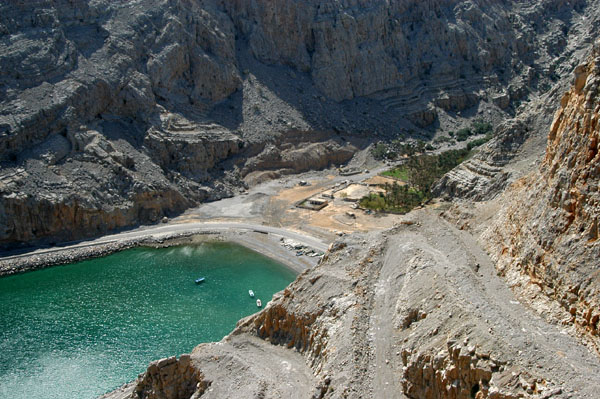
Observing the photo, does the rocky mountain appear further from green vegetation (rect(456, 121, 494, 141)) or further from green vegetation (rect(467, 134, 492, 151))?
green vegetation (rect(467, 134, 492, 151))

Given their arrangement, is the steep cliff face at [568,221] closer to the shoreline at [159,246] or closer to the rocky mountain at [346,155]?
the rocky mountain at [346,155]

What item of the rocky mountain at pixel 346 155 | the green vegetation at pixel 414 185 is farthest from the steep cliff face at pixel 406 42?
the green vegetation at pixel 414 185

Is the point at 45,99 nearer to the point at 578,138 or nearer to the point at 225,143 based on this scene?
the point at 225,143

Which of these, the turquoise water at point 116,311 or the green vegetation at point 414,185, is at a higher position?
the green vegetation at point 414,185

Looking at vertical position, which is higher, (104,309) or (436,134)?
(436,134)

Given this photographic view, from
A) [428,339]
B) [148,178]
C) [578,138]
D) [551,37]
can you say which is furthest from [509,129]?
[551,37]

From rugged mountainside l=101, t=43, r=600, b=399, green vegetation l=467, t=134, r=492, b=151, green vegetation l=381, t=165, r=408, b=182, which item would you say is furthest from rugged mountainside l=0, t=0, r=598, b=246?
rugged mountainside l=101, t=43, r=600, b=399
